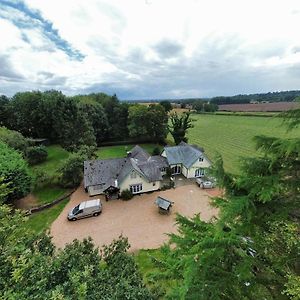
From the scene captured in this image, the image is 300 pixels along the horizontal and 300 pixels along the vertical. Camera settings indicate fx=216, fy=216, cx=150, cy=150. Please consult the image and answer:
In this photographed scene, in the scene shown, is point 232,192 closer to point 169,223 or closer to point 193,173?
point 169,223

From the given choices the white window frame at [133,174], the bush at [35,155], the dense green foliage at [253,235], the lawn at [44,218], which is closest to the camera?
the dense green foliage at [253,235]

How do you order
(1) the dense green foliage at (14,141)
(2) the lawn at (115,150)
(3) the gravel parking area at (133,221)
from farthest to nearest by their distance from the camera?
1. (2) the lawn at (115,150)
2. (1) the dense green foliage at (14,141)
3. (3) the gravel parking area at (133,221)

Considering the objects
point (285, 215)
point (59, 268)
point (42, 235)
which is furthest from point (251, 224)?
point (42, 235)

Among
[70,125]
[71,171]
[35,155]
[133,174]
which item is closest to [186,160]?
[133,174]

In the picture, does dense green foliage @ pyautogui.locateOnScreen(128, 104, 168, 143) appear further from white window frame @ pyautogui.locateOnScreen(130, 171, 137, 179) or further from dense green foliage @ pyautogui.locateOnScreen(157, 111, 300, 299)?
dense green foliage @ pyautogui.locateOnScreen(157, 111, 300, 299)

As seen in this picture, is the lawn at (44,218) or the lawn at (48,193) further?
the lawn at (48,193)

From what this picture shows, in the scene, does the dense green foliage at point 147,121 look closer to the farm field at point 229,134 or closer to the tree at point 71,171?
the farm field at point 229,134

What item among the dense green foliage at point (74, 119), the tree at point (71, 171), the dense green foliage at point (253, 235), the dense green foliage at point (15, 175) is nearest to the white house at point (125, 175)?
the tree at point (71, 171)

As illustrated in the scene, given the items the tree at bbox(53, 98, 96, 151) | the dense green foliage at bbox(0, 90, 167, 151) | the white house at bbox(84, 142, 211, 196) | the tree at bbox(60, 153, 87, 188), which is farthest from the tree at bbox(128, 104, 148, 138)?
the tree at bbox(60, 153, 87, 188)
